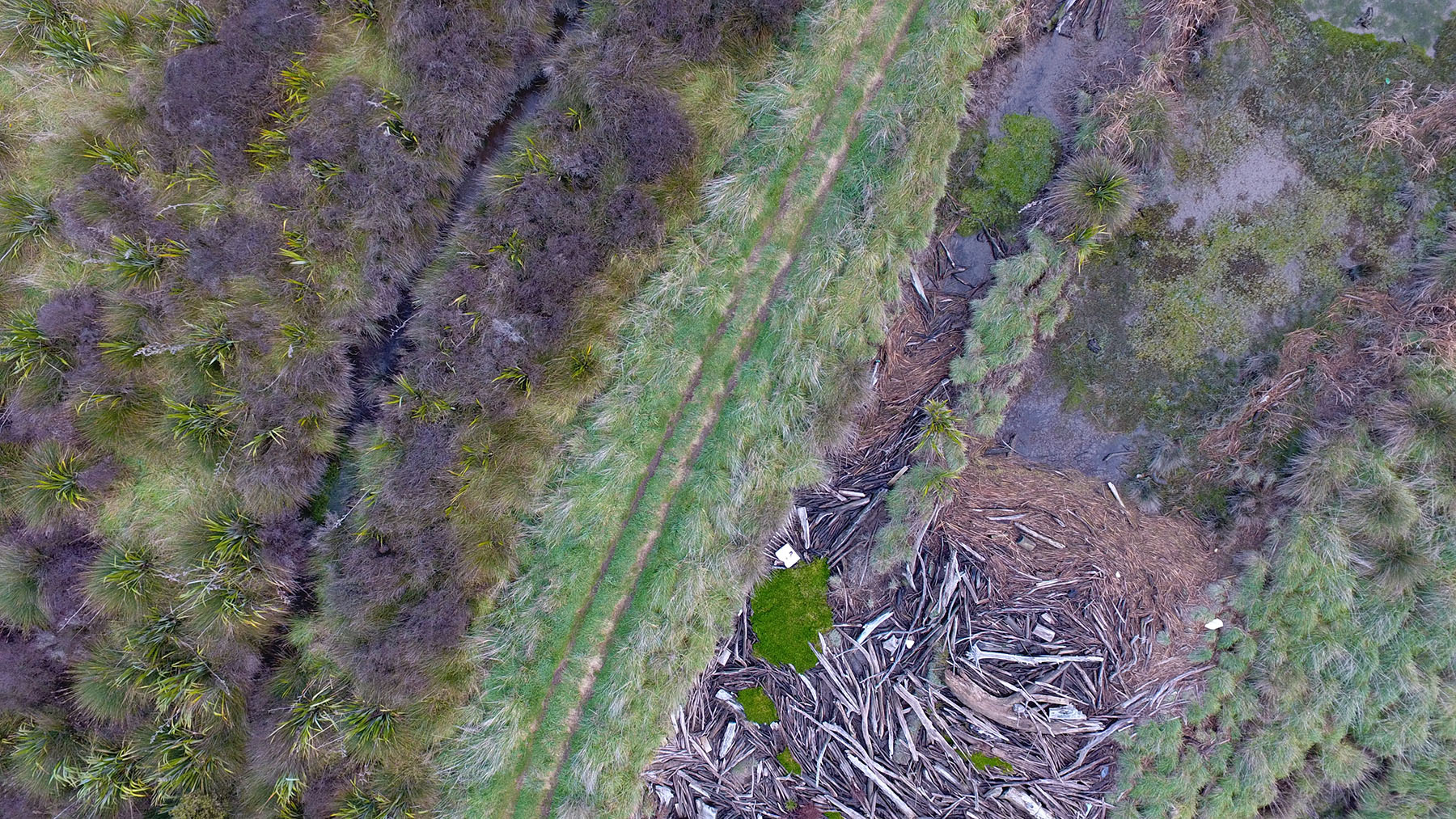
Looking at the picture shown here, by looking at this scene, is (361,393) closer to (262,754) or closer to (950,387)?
(262,754)

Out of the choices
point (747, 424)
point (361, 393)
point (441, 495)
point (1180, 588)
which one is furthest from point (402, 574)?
point (1180, 588)

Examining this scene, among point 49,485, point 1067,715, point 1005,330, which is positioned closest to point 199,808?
point 49,485

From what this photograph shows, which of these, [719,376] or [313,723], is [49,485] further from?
[719,376]

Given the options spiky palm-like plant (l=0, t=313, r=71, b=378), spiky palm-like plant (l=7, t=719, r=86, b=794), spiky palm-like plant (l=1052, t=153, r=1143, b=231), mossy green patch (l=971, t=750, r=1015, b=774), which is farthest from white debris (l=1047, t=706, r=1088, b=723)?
spiky palm-like plant (l=0, t=313, r=71, b=378)

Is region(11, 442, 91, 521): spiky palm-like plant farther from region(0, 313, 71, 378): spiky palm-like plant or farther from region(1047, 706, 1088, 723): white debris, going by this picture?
region(1047, 706, 1088, 723): white debris

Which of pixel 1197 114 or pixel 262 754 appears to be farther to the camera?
pixel 1197 114

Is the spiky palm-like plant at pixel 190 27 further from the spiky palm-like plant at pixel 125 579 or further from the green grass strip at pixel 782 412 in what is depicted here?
the green grass strip at pixel 782 412
